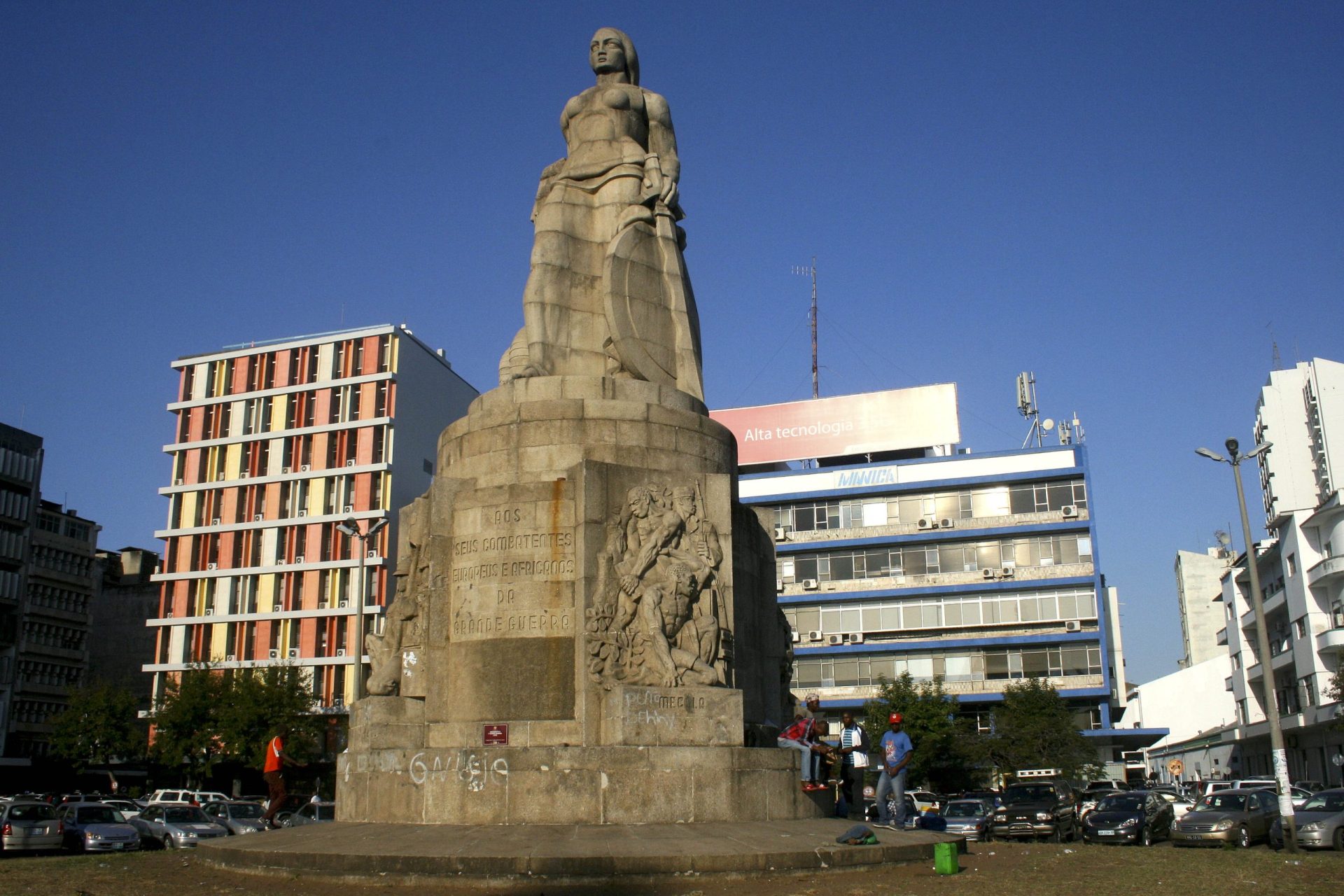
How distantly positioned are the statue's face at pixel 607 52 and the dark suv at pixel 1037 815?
19.3 m

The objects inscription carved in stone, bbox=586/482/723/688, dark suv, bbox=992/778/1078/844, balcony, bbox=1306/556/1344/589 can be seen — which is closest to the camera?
inscription carved in stone, bbox=586/482/723/688

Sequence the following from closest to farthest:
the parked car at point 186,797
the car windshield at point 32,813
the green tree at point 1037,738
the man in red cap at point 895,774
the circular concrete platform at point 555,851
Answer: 1. the circular concrete platform at point 555,851
2. the man in red cap at point 895,774
3. the car windshield at point 32,813
4. the parked car at point 186,797
5. the green tree at point 1037,738

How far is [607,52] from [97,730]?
186 feet

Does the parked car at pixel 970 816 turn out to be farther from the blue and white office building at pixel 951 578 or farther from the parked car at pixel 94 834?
the blue and white office building at pixel 951 578

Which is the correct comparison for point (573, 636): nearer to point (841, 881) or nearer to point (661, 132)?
point (841, 881)

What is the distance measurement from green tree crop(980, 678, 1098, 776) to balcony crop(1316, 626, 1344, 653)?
12.1m

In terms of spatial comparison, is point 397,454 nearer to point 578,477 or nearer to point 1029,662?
point 1029,662

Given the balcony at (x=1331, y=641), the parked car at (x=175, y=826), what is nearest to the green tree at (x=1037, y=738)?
the balcony at (x=1331, y=641)

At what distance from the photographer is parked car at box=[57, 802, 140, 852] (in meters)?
27.0

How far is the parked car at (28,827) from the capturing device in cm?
2617

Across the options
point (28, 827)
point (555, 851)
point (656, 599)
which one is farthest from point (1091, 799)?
point (28, 827)

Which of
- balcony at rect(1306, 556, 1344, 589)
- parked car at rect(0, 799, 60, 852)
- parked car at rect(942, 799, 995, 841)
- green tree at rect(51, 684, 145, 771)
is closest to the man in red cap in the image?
parked car at rect(942, 799, 995, 841)

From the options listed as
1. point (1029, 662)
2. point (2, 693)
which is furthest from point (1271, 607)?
point (2, 693)

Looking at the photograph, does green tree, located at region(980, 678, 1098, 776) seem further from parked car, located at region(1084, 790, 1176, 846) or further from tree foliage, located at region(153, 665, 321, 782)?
tree foliage, located at region(153, 665, 321, 782)
